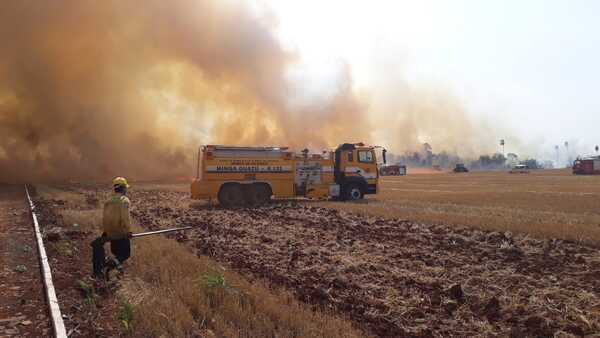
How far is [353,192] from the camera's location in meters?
23.3

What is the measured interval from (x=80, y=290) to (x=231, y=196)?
1443cm

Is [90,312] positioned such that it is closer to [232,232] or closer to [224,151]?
[232,232]

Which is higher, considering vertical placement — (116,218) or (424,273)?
(116,218)

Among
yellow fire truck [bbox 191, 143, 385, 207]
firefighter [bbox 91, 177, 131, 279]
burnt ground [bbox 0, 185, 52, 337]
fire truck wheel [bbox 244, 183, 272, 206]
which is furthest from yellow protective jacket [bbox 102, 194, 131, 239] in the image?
fire truck wheel [bbox 244, 183, 272, 206]

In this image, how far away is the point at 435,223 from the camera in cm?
1420

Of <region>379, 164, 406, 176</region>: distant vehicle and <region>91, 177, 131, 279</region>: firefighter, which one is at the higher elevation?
<region>379, 164, 406, 176</region>: distant vehicle

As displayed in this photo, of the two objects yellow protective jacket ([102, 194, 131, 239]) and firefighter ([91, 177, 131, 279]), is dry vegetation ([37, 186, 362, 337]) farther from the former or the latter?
yellow protective jacket ([102, 194, 131, 239])

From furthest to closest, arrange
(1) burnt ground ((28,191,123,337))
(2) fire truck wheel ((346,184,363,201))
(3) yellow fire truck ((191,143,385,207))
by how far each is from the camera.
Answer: (2) fire truck wheel ((346,184,363,201)) → (3) yellow fire truck ((191,143,385,207)) → (1) burnt ground ((28,191,123,337))

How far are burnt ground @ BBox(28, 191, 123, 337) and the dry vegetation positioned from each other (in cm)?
3

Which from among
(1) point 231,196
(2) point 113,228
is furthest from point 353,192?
(2) point 113,228

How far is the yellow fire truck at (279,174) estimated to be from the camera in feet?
68.2

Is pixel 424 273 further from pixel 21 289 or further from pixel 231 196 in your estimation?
pixel 231 196

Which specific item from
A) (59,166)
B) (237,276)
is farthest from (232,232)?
(59,166)

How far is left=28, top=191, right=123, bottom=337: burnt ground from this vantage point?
527 cm
